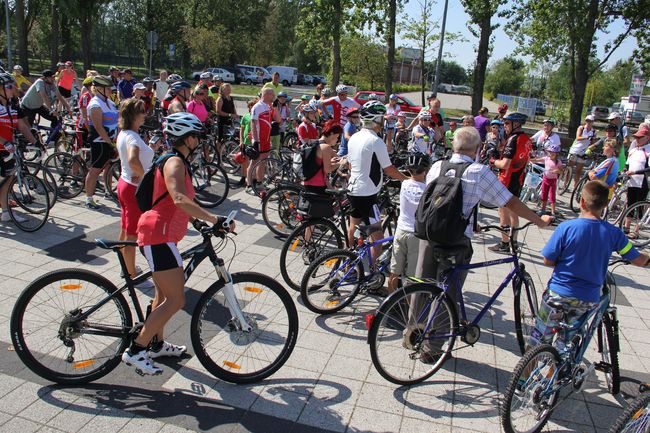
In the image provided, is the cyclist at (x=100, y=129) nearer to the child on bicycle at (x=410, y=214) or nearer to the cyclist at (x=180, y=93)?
the cyclist at (x=180, y=93)

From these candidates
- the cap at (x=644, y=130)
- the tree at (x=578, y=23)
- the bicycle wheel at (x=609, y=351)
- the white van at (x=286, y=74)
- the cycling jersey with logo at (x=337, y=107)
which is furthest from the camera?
Result: the white van at (x=286, y=74)

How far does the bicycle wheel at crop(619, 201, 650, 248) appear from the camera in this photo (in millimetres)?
8555

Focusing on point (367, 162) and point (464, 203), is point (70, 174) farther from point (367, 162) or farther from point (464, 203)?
point (464, 203)

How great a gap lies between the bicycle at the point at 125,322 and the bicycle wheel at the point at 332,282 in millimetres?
996

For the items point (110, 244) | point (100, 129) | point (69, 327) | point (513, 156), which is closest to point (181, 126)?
point (110, 244)

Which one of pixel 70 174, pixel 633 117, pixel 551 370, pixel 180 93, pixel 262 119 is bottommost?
pixel 551 370

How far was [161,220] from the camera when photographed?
11.7ft

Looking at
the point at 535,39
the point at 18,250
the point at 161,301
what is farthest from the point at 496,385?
the point at 535,39

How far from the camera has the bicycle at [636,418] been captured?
2.93m

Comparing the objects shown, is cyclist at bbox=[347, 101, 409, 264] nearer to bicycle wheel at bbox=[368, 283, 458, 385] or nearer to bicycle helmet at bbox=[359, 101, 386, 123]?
bicycle helmet at bbox=[359, 101, 386, 123]

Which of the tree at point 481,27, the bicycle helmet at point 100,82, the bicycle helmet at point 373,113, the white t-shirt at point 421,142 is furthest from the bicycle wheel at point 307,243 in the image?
the tree at point 481,27

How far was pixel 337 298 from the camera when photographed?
5.19 meters

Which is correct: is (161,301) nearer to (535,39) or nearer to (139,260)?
(139,260)

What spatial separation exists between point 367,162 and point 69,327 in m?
3.04
